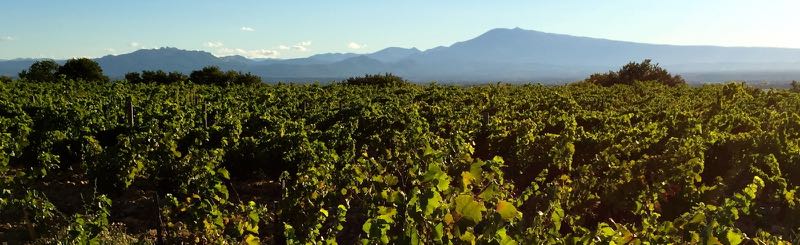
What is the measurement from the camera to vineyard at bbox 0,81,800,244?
4.19m

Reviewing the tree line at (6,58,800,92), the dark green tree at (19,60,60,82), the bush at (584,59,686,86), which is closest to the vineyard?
the tree line at (6,58,800,92)

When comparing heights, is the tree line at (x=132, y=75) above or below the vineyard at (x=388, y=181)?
above

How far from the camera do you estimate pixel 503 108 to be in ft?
55.6

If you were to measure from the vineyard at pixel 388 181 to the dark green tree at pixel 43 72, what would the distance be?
36.5 m

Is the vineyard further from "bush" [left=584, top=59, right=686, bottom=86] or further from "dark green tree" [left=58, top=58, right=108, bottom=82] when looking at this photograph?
"dark green tree" [left=58, top=58, right=108, bottom=82]

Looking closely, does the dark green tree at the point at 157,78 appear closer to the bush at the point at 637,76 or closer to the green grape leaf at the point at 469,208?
the bush at the point at 637,76

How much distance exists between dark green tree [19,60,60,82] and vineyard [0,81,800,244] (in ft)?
120

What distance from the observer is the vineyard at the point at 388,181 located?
4188 millimetres

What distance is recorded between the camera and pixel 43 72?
4588 centimetres

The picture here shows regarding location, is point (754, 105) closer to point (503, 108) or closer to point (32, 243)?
point (503, 108)

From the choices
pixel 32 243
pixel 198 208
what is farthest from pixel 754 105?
pixel 32 243

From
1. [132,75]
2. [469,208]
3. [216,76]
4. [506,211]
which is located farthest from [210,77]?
[506,211]

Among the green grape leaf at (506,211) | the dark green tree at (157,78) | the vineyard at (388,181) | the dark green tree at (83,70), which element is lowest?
the vineyard at (388,181)

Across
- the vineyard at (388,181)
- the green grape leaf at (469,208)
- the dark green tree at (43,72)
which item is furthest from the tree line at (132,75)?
the green grape leaf at (469,208)
